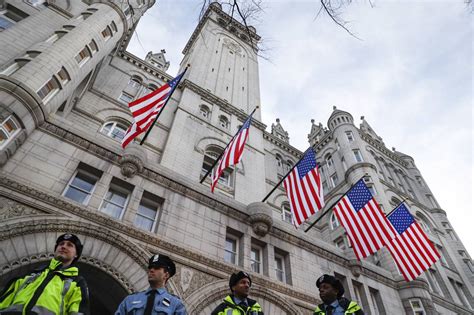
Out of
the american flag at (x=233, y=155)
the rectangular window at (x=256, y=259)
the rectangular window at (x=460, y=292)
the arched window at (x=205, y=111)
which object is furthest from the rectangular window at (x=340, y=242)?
the arched window at (x=205, y=111)

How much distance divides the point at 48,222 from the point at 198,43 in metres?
34.9

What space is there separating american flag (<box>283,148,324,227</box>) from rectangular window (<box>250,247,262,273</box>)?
2317mm

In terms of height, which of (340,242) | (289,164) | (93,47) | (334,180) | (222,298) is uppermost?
(289,164)

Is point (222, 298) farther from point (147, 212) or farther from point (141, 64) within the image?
point (141, 64)

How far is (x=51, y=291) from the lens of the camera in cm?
407

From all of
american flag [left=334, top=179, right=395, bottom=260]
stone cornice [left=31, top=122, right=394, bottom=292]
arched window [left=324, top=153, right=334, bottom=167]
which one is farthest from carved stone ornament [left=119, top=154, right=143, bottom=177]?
arched window [left=324, top=153, right=334, bottom=167]

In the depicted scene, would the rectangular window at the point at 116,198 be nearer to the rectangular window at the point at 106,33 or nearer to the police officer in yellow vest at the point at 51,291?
the police officer in yellow vest at the point at 51,291

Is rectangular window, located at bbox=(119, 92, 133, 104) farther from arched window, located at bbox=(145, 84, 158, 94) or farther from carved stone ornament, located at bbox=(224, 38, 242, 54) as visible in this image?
carved stone ornament, located at bbox=(224, 38, 242, 54)

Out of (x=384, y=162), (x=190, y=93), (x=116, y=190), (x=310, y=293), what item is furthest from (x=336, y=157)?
(x=116, y=190)

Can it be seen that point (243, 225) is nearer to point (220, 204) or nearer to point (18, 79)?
point (220, 204)

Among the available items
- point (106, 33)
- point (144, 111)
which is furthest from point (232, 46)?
point (144, 111)

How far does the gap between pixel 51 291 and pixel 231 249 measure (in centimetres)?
937

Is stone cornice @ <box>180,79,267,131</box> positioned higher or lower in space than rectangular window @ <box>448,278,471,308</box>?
higher

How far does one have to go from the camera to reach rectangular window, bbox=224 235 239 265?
12367mm
